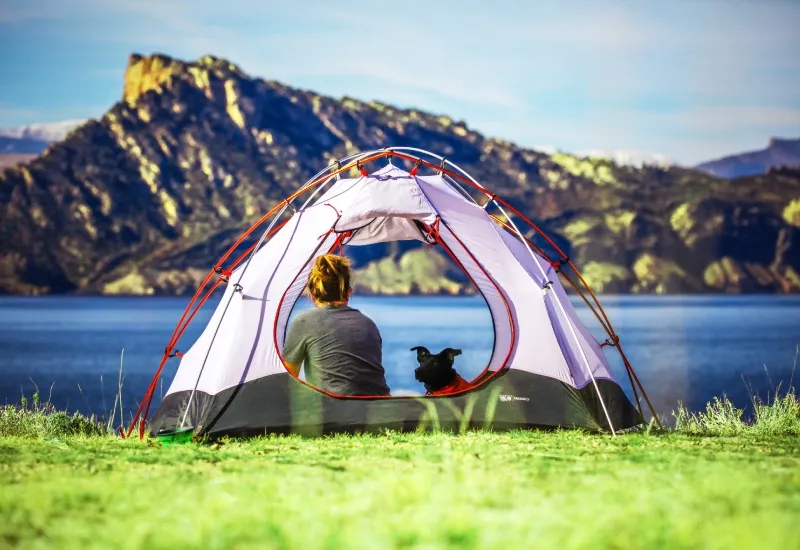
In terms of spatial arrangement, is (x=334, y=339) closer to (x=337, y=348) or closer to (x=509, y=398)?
(x=337, y=348)

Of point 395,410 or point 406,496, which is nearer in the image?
point 406,496

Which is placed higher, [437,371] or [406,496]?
[437,371]

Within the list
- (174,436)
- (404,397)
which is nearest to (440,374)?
(404,397)

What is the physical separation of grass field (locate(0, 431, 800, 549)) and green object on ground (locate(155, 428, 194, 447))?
82 cm

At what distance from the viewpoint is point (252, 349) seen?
9.09 metres

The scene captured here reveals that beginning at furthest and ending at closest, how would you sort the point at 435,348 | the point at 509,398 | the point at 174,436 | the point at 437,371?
1. the point at 435,348
2. the point at 437,371
3. the point at 509,398
4. the point at 174,436

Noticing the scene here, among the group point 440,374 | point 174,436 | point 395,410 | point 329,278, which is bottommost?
point 174,436

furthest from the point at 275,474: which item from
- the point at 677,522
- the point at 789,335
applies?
the point at 789,335

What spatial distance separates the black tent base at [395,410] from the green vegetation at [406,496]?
3.39 feet

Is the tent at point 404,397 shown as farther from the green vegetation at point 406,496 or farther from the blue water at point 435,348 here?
the blue water at point 435,348

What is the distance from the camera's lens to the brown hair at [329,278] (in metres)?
8.75

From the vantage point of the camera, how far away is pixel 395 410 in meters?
8.71

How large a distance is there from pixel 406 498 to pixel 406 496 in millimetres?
28

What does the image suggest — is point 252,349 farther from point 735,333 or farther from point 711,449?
point 735,333
